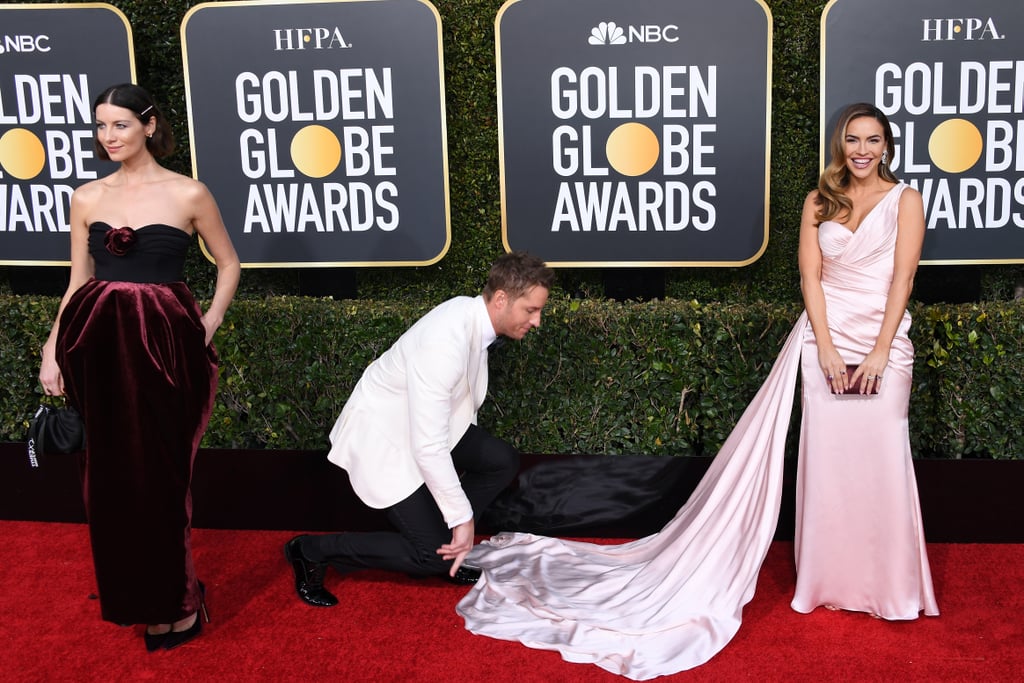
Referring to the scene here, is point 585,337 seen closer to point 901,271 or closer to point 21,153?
point 901,271

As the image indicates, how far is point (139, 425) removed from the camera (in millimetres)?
3537

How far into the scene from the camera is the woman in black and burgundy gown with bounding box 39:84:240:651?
350 centimetres

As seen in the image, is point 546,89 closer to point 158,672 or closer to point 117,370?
point 117,370

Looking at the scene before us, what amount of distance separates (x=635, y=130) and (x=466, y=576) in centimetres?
243

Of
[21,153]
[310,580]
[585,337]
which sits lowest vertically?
[310,580]

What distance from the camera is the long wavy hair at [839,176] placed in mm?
3752

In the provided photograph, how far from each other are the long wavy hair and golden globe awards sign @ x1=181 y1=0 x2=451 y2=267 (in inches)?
82.2

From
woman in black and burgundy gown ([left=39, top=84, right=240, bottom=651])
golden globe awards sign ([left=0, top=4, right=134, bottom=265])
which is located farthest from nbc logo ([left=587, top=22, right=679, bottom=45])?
golden globe awards sign ([left=0, top=4, right=134, bottom=265])

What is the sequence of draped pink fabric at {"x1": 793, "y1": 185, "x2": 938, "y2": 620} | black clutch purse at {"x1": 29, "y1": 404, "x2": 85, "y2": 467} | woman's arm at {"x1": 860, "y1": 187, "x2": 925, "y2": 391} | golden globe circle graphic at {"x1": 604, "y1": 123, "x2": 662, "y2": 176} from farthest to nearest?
golden globe circle graphic at {"x1": 604, "y1": 123, "x2": 662, "y2": 176} < draped pink fabric at {"x1": 793, "y1": 185, "x2": 938, "y2": 620} < woman's arm at {"x1": 860, "y1": 187, "x2": 925, "y2": 391} < black clutch purse at {"x1": 29, "y1": 404, "x2": 85, "y2": 467}

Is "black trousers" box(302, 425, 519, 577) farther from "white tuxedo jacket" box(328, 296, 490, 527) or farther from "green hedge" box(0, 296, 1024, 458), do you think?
"green hedge" box(0, 296, 1024, 458)

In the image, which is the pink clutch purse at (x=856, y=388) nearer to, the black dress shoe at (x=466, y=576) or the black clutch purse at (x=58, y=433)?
the black dress shoe at (x=466, y=576)

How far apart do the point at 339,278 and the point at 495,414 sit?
140 centimetres

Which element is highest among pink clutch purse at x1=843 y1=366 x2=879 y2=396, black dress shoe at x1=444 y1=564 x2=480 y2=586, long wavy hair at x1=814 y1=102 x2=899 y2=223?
long wavy hair at x1=814 y1=102 x2=899 y2=223

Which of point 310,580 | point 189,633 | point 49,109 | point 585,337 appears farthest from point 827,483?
point 49,109
